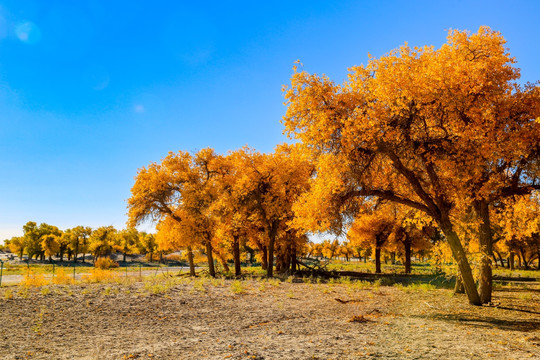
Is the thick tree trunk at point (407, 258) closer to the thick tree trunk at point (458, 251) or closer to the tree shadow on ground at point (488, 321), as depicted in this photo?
the thick tree trunk at point (458, 251)

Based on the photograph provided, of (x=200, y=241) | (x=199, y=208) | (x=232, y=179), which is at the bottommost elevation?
(x=200, y=241)

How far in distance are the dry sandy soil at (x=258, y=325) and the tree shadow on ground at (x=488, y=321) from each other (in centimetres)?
3

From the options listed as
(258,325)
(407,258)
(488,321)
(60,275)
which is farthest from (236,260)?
(488,321)

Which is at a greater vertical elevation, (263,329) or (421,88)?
(421,88)

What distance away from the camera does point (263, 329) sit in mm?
10328

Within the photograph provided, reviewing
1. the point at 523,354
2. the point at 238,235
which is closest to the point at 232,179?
the point at 238,235

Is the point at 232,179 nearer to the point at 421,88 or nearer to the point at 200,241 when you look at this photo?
the point at 200,241

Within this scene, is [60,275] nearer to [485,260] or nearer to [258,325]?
[258,325]

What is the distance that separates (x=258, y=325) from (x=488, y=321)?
7.25 m

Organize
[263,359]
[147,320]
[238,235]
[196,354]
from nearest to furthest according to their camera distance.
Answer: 1. [263,359]
2. [196,354]
3. [147,320]
4. [238,235]

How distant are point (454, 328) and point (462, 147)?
6.03 metres

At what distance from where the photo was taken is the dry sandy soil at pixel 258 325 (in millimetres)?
7867

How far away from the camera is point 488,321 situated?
1110cm

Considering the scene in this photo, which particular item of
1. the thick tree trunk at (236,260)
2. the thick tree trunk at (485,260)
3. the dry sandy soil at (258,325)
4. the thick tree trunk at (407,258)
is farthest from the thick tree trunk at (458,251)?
the thick tree trunk at (407,258)
